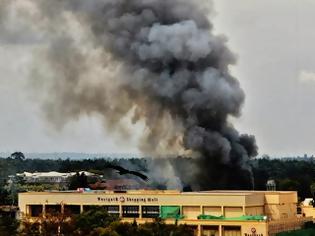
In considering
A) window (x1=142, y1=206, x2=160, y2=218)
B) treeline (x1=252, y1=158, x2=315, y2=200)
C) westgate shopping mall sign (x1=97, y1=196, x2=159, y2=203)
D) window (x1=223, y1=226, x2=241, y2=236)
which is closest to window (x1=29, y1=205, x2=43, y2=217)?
westgate shopping mall sign (x1=97, y1=196, x2=159, y2=203)

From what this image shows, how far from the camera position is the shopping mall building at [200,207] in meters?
66.8

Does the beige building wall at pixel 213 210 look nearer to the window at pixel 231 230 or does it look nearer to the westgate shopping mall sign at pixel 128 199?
the window at pixel 231 230

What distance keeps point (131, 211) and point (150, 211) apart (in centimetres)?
186

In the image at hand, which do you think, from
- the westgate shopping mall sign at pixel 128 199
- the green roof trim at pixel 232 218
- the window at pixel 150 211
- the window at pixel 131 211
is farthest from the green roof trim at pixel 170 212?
the window at pixel 131 211

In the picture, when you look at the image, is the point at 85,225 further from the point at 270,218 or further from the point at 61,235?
the point at 270,218

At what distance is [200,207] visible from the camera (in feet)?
227

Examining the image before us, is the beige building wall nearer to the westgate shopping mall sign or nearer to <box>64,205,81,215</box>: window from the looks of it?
the westgate shopping mall sign

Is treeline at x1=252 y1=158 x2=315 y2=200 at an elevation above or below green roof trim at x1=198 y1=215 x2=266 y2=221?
above

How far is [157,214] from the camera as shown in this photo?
233 ft

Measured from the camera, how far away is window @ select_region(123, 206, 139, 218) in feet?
236

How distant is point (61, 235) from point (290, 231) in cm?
1860

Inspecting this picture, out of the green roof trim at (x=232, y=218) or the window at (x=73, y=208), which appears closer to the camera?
the green roof trim at (x=232, y=218)

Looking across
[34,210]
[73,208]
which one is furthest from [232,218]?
[34,210]

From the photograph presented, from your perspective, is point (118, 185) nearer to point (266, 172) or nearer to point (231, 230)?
point (231, 230)
